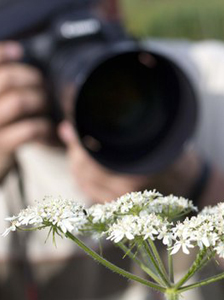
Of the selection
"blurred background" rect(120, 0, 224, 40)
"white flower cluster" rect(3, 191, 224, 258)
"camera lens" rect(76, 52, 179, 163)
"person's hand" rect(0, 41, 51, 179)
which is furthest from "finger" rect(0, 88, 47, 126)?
"blurred background" rect(120, 0, 224, 40)

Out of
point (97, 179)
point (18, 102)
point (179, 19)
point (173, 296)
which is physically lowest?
point (173, 296)

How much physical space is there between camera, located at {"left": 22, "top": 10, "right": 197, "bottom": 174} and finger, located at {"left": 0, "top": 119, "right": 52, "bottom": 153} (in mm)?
32

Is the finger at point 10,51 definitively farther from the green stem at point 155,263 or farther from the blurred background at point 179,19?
the blurred background at point 179,19

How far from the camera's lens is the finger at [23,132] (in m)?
0.94

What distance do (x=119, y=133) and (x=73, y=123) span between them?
4.7 inches

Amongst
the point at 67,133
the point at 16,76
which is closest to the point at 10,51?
the point at 16,76

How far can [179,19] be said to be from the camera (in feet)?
15.2

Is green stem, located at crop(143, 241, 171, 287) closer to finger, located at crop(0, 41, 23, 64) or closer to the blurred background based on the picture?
finger, located at crop(0, 41, 23, 64)

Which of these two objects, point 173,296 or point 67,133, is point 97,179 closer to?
point 67,133

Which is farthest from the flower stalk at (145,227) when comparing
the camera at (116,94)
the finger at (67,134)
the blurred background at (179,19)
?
the blurred background at (179,19)

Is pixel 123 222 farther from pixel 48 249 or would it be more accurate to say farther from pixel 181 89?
pixel 48 249

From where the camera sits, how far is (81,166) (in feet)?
3.21

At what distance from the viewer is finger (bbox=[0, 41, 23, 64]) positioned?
3.12 feet

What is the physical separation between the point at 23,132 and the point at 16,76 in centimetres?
9
